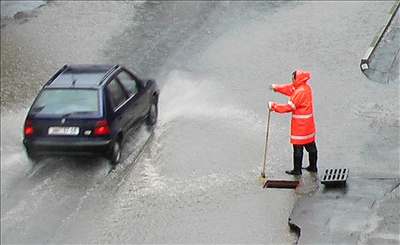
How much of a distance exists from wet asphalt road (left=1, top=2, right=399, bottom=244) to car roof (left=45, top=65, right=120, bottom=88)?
1.44 meters

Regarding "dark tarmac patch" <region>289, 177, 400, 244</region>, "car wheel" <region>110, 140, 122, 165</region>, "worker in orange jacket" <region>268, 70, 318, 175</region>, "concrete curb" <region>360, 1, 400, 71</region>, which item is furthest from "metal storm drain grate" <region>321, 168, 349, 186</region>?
"concrete curb" <region>360, 1, 400, 71</region>

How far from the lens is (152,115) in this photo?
49.6ft

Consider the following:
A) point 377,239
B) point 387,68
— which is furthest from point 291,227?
point 387,68

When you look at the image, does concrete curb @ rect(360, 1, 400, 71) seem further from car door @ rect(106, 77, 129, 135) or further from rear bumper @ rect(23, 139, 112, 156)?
rear bumper @ rect(23, 139, 112, 156)

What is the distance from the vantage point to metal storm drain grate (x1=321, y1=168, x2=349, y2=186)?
1154 cm

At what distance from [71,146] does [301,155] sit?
4101 millimetres

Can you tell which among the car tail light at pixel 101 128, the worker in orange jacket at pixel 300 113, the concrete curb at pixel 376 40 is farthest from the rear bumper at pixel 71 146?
the concrete curb at pixel 376 40

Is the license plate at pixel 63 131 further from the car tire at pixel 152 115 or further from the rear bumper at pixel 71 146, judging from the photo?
the car tire at pixel 152 115

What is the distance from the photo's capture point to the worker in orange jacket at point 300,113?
1169 centimetres

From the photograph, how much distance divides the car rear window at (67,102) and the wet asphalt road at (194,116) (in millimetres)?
1115

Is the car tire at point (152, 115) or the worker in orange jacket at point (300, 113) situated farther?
the car tire at point (152, 115)

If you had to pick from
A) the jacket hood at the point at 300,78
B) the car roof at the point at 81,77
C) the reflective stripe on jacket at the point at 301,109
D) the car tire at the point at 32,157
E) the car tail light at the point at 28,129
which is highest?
the jacket hood at the point at 300,78

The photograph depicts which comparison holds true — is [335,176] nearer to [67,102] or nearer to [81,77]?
[67,102]

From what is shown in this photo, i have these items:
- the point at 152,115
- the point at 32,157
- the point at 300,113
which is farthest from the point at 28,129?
the point at 300,113
